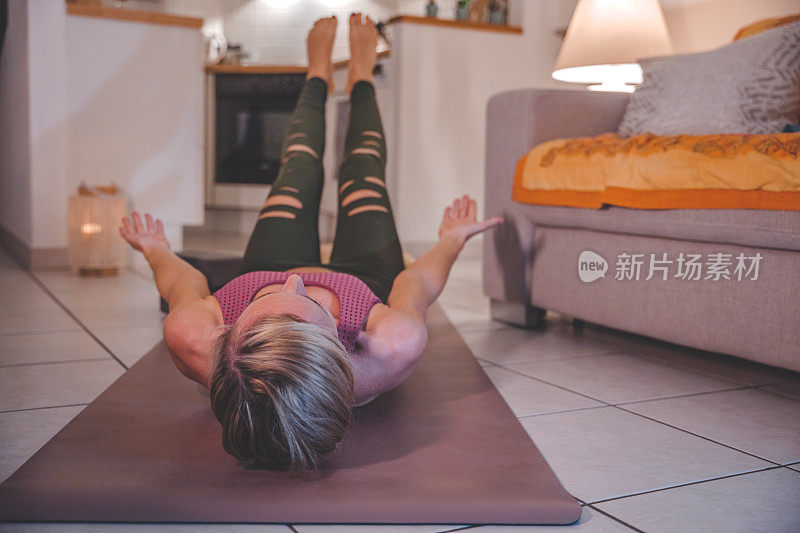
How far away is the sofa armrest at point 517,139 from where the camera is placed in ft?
7.46

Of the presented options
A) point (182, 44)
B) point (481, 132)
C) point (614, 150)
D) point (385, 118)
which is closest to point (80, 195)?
point (182, 44)

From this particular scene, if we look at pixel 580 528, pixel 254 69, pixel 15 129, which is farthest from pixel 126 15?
pixel 580 528

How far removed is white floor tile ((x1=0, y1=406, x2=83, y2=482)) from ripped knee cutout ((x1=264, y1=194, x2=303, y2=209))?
0.66m

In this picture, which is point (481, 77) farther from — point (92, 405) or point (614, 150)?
point (92, 405)

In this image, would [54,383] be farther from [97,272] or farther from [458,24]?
[458,24]

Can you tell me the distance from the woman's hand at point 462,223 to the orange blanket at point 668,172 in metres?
0.26

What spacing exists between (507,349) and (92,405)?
1082 mm

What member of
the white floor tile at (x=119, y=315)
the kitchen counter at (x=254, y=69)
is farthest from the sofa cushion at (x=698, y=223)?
the kitchen counter at (x=254, y=69)

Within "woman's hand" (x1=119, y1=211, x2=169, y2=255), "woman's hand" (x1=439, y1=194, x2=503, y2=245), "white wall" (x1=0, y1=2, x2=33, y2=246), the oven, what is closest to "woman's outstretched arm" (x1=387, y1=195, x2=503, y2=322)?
"woman's hand" (x1=439, y1=194, x2=503, y2=245)

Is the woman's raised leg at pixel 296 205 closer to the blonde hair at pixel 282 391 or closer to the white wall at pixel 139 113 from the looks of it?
the blonde hair at pixel 282 391

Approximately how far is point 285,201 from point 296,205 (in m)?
0.03

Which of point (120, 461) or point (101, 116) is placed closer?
point (120, 461)

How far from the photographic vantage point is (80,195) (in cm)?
339

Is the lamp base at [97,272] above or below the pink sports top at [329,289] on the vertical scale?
below
